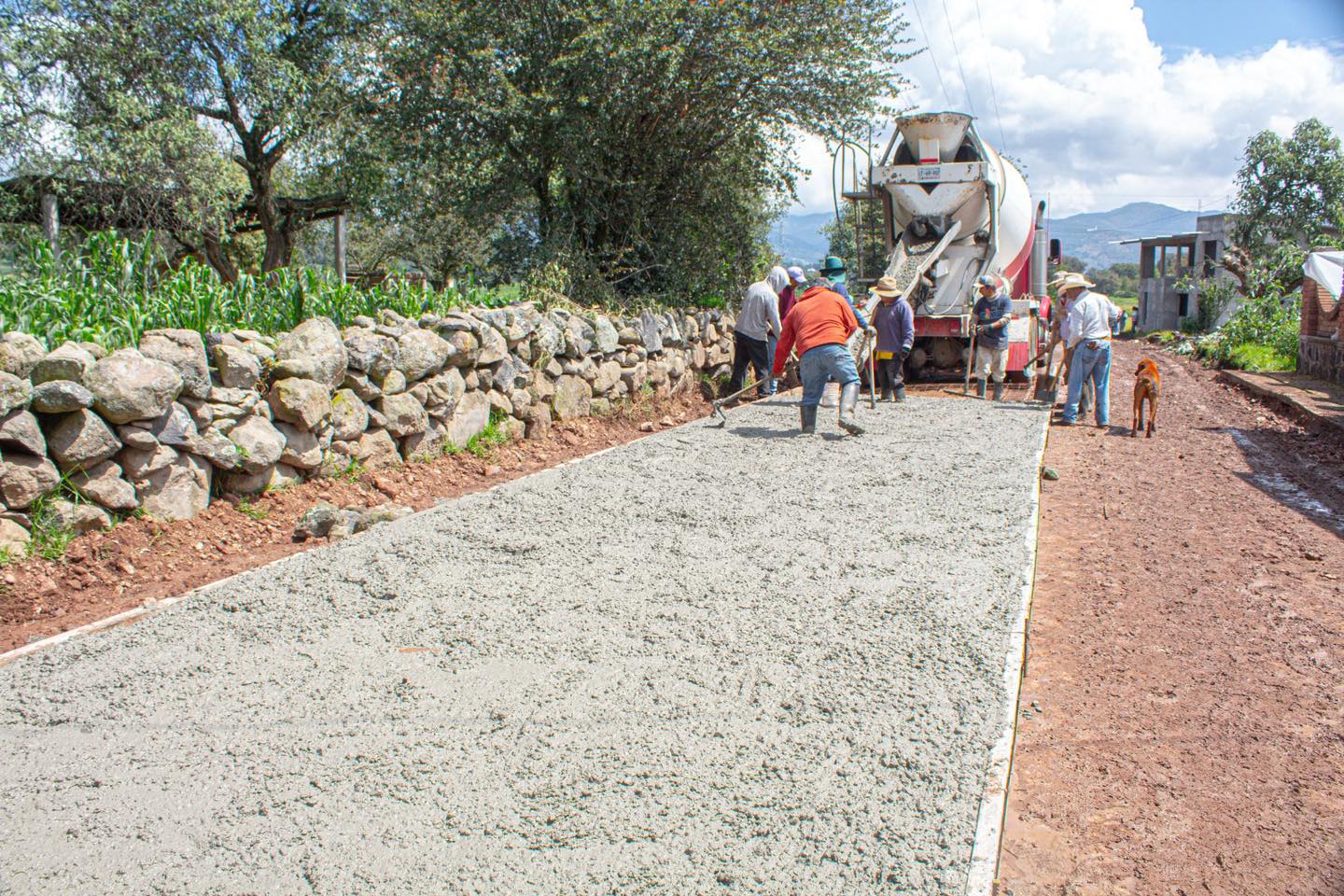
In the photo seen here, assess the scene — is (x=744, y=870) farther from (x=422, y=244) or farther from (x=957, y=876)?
(x=422, y=244)

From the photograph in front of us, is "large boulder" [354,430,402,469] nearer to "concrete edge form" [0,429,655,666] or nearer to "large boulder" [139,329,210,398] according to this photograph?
"large boulder" [139,329,210,398]

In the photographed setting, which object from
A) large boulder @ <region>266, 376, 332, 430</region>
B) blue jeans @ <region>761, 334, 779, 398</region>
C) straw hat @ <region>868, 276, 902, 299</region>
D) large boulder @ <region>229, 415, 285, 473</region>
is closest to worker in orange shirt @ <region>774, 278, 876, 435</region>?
straw hat @ <region>868, 276, 902, 299</region>

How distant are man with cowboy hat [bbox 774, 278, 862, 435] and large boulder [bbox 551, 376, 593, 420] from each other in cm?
209

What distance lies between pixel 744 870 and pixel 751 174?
12.6 meters

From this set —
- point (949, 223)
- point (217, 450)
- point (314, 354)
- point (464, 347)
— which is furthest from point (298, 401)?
point (949, 223)

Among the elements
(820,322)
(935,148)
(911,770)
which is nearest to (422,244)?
(935,148)

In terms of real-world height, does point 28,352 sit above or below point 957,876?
above

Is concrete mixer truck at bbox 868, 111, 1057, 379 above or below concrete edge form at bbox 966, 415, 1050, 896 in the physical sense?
above

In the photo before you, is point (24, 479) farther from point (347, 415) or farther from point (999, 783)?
point (999, 783)

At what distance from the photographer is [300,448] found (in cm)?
641

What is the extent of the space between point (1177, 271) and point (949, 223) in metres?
38.8

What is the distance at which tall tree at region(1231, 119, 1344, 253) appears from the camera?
1425 inches

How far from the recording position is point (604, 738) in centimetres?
319

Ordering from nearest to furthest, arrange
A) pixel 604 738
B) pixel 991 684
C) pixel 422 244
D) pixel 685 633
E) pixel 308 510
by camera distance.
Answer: pixel 604 738
pixel 991 684
pixel 685 633
pixel 308 510
pixel 422 244
